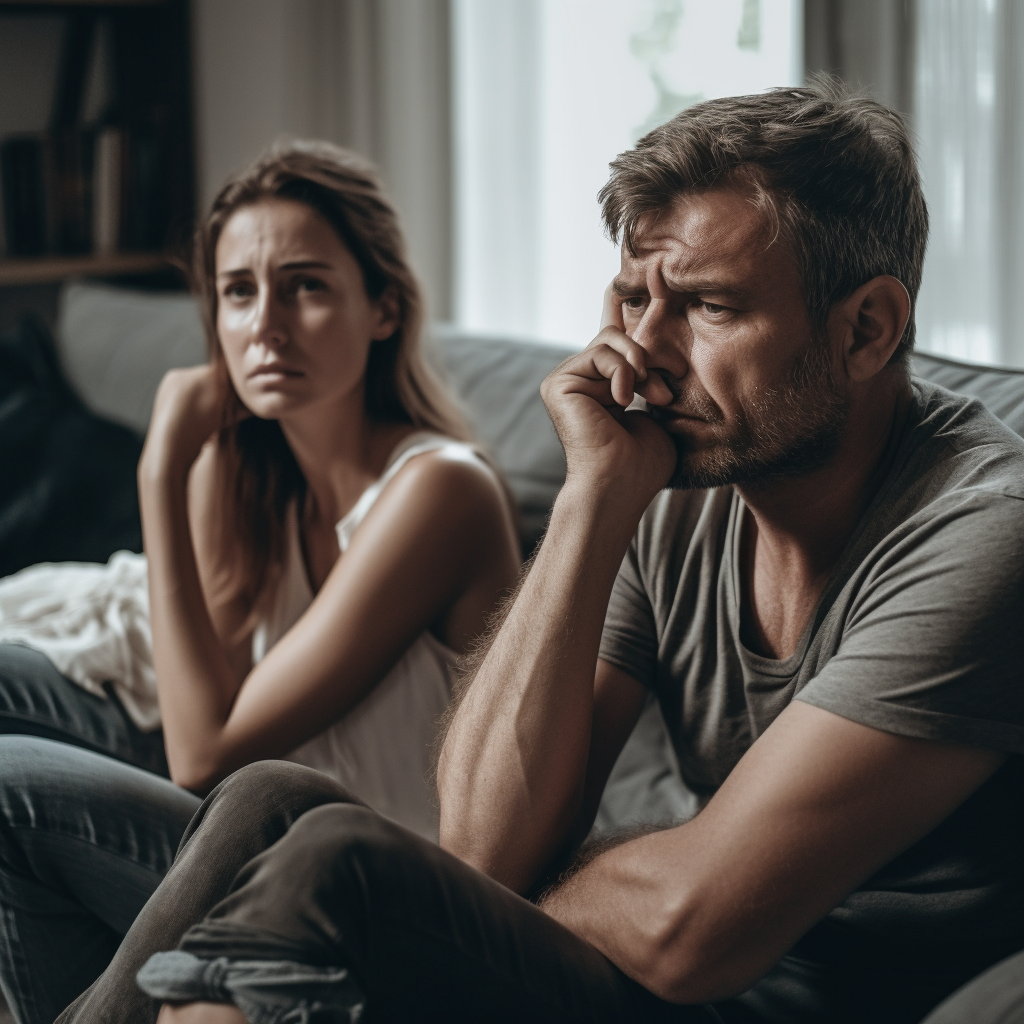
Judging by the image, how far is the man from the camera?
2.82 ft

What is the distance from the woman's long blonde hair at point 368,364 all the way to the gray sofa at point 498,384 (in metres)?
0.16

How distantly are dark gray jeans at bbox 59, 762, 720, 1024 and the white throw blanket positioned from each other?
0.74 m

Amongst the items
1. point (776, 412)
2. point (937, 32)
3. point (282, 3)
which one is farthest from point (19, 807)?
point (282, 3)

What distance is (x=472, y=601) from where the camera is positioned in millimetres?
1463

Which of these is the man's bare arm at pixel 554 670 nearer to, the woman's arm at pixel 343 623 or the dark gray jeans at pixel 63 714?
the woman's arm at pixel 343 623

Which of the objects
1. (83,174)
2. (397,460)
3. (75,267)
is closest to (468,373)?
(397,460)

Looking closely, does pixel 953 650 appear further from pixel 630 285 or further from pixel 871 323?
pixel 630 285

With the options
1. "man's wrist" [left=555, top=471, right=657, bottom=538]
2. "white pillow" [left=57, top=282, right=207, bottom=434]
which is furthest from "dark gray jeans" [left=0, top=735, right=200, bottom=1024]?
"white pillow" [left=57, top=282, right=207, bottom=434]

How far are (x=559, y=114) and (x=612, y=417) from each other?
1.43m

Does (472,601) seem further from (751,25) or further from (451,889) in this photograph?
(751,25)

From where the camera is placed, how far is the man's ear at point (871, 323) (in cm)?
102

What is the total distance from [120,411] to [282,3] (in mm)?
1133

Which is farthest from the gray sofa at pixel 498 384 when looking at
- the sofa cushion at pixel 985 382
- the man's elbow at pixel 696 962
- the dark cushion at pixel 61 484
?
the man's elbow at pixel 696 962

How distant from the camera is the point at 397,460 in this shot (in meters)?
1.52
